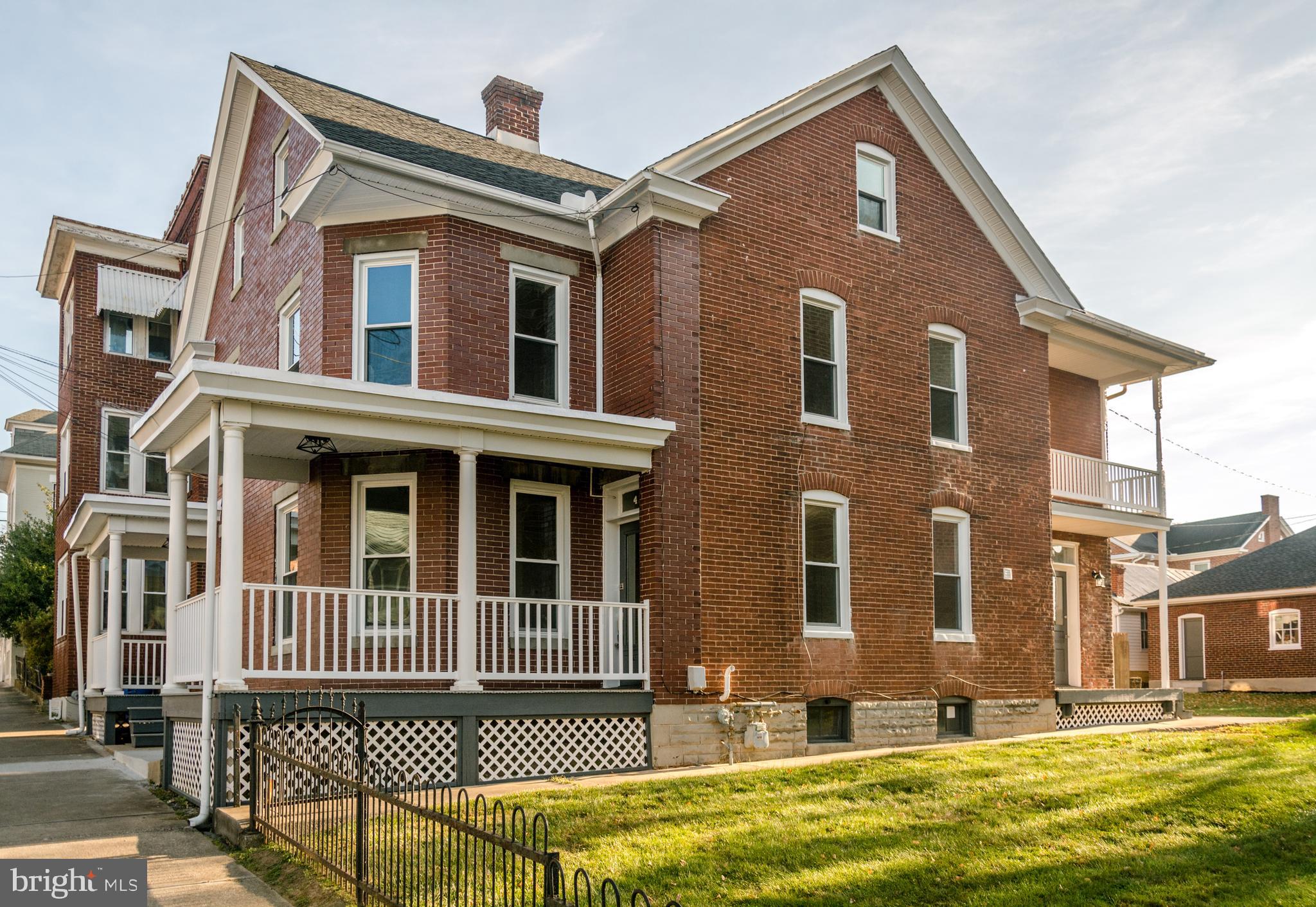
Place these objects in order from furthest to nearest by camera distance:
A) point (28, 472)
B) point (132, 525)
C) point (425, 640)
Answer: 1. point (28, 472)
2. point (132, 525)
3. point (425, 640)

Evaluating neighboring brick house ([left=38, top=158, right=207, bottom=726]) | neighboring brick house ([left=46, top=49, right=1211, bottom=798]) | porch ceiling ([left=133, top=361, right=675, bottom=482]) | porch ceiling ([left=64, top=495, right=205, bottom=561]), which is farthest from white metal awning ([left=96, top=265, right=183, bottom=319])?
porch ceiling ([left=133, top=361, right=675, bottom=482])

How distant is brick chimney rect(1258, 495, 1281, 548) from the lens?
56.8 metres

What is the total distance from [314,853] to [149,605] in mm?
19119

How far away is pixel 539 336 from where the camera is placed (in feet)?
49.0

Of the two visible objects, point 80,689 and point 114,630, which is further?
point 80,689

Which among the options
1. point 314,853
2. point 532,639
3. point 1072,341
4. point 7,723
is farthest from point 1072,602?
point 7,723

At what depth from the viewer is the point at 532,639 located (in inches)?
561

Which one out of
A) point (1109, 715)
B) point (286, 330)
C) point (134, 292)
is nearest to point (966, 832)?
point (286, 330)

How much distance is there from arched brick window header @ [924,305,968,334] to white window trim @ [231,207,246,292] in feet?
35.4

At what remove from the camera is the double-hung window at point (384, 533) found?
1391cm

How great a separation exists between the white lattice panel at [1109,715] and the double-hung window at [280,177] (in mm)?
13782

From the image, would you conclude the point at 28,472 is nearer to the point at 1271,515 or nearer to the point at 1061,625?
the point at 1061,625

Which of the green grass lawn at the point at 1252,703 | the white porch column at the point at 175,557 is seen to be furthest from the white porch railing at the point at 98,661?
the green grass lawn at the point at 1252,703

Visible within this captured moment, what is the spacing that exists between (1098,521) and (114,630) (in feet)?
53.2
